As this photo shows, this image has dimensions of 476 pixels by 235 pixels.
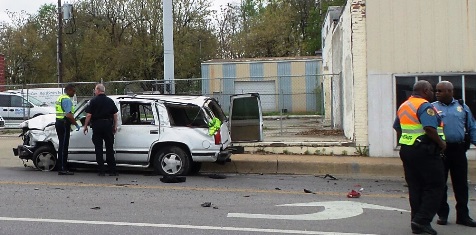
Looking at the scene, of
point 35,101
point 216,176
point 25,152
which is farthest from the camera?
point 35,101

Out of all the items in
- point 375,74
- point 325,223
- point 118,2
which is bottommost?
point 325,223

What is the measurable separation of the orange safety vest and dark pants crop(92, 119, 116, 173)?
19.5 feet

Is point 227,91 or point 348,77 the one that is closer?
point 348,77

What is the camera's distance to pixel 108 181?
34.8 feet

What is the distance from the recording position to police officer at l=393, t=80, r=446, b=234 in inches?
256

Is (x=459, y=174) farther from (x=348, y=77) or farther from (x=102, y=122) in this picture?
(x=348, y=77)

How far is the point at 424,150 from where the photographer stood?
6562 millimetres

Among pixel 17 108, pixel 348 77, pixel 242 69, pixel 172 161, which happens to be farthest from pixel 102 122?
pixel 242 69

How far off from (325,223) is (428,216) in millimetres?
1256

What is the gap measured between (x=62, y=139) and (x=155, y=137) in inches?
68.6

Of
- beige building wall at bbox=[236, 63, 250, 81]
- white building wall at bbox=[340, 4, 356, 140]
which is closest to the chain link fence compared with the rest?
white building wall at bbox=[340, 4, 356, 140]

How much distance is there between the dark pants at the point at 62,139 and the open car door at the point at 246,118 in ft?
12.3

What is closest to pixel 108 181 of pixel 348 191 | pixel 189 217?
pixel 189 217

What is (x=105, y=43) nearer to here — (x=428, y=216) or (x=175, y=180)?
(x=175, y=180)
